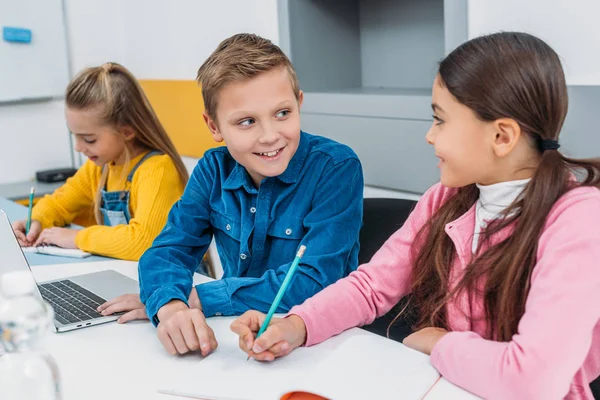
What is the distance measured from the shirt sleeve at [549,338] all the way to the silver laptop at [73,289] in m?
0.63

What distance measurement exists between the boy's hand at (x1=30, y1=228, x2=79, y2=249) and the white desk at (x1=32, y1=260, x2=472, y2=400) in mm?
581

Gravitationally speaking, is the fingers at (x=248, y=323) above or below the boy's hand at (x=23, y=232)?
above

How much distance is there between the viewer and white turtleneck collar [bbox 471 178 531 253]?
1.03 meters

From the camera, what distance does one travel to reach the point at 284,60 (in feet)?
4.34

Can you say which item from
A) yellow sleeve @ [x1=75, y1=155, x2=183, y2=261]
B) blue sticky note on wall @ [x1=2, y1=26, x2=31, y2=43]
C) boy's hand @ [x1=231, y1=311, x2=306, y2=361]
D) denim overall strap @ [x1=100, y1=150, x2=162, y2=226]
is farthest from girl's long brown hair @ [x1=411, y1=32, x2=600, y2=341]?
blue sticky note on wall @ [x1=2, y1=26, x2=31, y2=43]

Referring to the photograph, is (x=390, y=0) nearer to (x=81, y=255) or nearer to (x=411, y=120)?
(x=411, y=120)

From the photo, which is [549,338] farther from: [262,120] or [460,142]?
[262,120]

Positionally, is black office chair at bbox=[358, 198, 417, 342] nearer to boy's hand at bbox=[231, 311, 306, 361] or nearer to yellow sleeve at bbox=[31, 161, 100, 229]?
boy's hand at bbox=[231, 311, 306, 361]

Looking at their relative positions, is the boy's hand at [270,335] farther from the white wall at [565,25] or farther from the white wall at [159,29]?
the white wall at [159,29]

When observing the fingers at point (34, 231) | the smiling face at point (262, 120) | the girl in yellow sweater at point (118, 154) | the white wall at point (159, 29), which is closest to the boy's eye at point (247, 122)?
the smiling face at point (262, 120)

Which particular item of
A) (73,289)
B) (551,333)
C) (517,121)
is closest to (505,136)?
(517,121)

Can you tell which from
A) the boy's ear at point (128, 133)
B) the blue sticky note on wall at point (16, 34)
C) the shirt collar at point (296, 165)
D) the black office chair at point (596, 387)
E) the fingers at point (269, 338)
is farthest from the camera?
the blue sticky note on wall at point (16, 34)

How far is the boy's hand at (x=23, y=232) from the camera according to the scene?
178 centimetres

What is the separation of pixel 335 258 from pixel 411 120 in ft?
2.80
